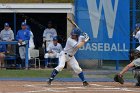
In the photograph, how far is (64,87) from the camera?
46.5 ft

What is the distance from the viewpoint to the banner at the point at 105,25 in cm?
2064

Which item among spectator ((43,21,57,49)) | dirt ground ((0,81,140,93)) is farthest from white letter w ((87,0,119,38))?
dirt ground ((0,81,140,93))

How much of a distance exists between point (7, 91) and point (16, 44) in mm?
7742

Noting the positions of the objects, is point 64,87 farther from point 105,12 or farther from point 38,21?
point 38,21

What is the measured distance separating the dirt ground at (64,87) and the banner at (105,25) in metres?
5.28

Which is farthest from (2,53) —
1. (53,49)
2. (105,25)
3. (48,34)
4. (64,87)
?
(64,87)

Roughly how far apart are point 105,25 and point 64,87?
7056mm

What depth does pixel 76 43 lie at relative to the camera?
48.1ft

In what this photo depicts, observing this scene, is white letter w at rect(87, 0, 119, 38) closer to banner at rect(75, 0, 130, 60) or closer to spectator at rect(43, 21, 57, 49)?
banner at rect(75, 0, 130, 60)

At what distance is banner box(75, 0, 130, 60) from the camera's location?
20641mm

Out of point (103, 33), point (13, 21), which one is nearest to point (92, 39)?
point (103, 33)

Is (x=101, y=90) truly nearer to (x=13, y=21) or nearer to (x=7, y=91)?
(x=7, y=91)

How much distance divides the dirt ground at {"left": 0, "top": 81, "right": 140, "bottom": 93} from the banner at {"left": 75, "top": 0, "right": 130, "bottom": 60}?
528 centimetres

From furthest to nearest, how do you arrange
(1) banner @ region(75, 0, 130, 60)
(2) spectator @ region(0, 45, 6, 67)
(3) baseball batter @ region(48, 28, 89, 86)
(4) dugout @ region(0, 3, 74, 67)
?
1. (4) dugout @ region(0, 3, 74, 67)
2. (1) banner @ region(75, 0, 130, 60)
3. (2) spectator @ region(0, 45, 6, 67)
4. (3) baseball batter @ region(48, 28, 89, 86)
